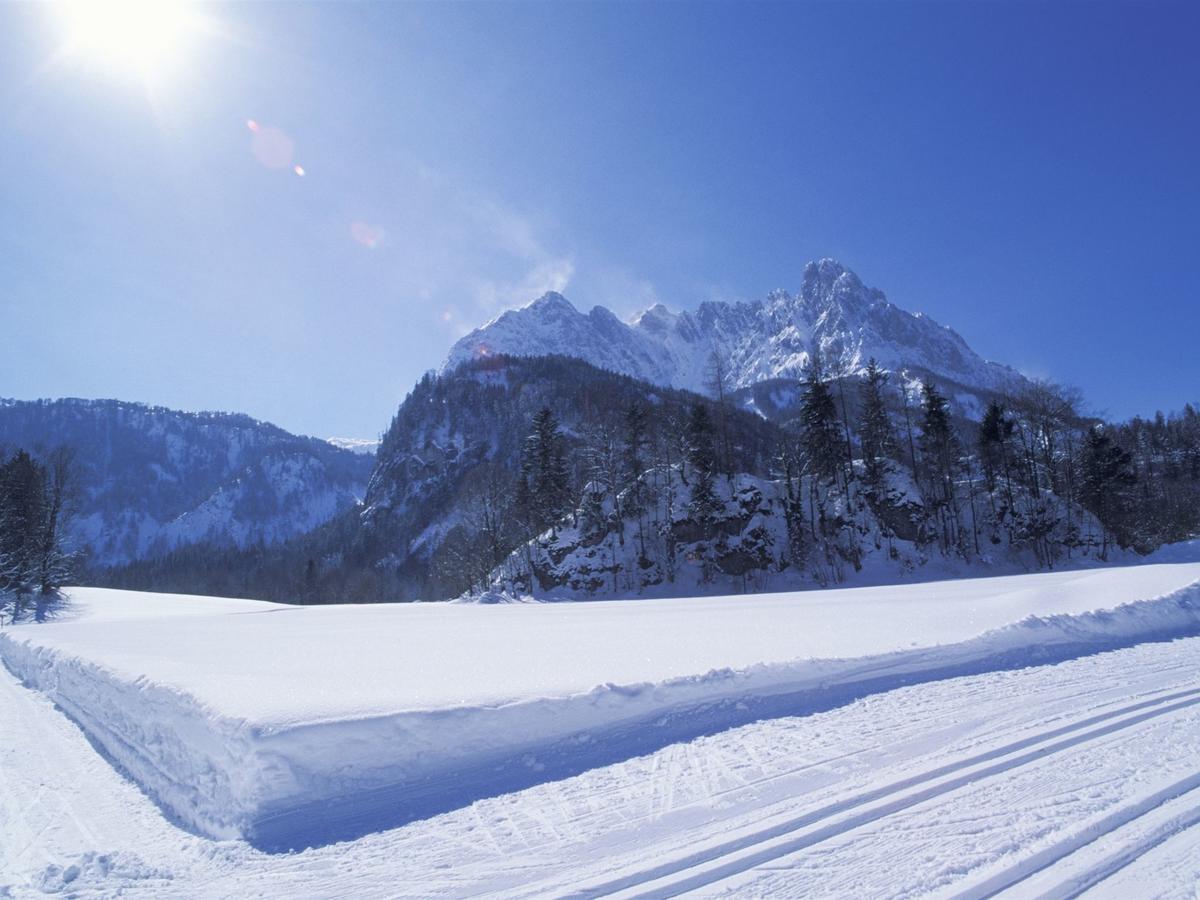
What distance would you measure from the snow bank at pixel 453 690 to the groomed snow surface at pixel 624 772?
1.4 inches

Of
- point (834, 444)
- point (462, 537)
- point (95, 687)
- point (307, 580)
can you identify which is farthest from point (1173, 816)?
point (307, 580)

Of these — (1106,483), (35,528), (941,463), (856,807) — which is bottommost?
(856,807)

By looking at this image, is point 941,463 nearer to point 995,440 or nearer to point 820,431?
point 995,440

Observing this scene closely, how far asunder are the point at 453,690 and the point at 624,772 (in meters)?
2.41

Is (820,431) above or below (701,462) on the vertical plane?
above

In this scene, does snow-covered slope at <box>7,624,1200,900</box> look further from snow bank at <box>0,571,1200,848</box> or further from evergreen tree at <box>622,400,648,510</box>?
evergreen tree at <box>622,400,648,510</box>

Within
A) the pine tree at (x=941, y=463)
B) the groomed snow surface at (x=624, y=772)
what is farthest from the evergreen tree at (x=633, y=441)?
the groomed snow surface at (x=624, y=772)

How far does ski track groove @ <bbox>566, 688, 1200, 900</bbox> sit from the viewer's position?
341 cm

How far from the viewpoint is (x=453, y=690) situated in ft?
21.0

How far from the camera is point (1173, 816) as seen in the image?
4035mm

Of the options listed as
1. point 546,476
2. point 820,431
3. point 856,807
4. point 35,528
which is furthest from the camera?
point 546,476

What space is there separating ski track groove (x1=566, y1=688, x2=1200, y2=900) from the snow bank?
1.83 metres

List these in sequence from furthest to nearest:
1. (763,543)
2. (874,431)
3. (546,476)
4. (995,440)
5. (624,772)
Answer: (546,476), (995,440), (874,431), (763,543), (624,772)

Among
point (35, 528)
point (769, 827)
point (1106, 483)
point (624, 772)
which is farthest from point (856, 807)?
point (35, 528)
